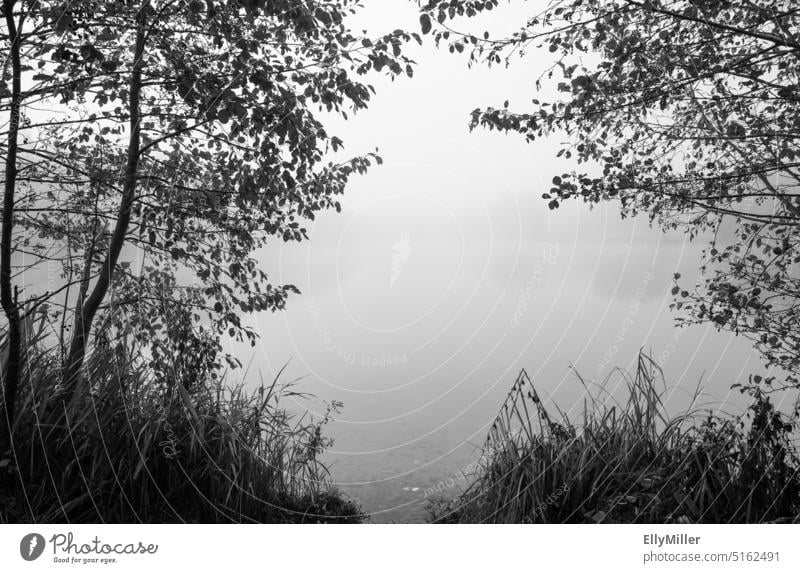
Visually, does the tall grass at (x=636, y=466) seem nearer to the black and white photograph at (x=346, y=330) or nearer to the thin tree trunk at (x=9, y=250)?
the black and white photograph at (x=346, y=330)

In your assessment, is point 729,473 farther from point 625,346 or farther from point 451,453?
point 451,453

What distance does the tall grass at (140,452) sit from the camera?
2949 mm

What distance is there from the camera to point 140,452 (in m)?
3.00

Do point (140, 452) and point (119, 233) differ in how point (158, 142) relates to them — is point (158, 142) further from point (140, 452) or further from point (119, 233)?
point (140, 452)

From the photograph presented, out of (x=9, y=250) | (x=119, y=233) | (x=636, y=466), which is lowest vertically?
(x=636, y=466)

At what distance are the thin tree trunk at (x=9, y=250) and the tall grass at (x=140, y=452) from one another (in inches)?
2.7

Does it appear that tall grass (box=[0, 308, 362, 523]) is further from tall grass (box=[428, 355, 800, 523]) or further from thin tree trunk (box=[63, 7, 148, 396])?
tall grass (box=[428, 355, 800, 523])

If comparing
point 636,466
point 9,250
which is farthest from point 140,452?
point 636,466

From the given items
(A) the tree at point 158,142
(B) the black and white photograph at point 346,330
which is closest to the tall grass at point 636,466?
(B) the black and white photograph at point 346,330

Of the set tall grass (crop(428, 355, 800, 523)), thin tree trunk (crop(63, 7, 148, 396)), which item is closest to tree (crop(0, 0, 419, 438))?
thin tree trunk (crop(63, 7, 148, 396))

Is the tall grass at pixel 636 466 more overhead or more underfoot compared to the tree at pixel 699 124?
more underfoot

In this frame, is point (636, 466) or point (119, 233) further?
point (119, 233)

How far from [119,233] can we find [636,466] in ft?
11.5

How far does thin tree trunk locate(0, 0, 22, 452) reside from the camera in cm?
301
